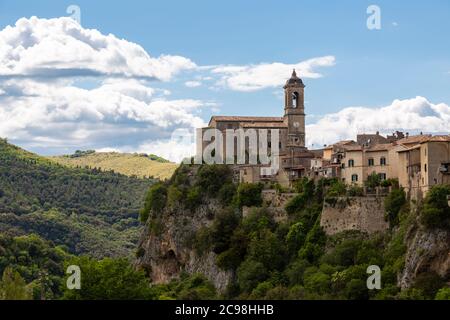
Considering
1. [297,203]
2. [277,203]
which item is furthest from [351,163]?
[277,203]

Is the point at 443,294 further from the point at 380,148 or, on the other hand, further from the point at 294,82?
the point at 294,82

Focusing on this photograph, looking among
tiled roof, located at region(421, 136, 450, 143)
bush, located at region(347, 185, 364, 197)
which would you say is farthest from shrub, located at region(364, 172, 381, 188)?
tiled roof, located at region(421, 136, 450, 143)

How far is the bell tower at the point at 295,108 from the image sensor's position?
345 ft

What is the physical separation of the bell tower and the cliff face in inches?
505

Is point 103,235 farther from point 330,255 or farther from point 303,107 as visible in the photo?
point 330,255

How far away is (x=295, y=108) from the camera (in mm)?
105562

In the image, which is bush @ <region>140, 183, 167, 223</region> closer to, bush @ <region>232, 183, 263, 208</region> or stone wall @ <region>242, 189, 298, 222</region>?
bush @ <region>232, 183, 263, 208</region>

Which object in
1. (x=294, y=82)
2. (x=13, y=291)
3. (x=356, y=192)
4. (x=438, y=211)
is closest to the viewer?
(x=13, y=291)

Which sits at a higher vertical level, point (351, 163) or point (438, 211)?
point (351, 163)

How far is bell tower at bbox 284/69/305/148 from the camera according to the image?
345ft

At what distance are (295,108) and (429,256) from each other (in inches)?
1496

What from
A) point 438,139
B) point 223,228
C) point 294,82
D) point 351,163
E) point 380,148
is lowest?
point 223,228

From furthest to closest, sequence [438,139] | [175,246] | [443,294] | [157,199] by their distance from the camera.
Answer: [157,199] → [175,246] → [438,139] → [443,294]
